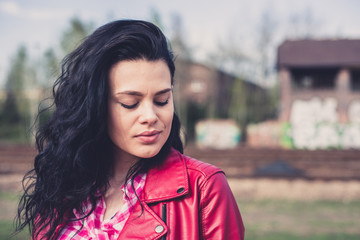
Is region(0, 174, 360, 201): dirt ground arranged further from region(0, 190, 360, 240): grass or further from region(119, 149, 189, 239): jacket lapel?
region(119, 149, 189, 239): jacket lapel

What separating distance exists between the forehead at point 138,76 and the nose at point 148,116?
0.25 ft

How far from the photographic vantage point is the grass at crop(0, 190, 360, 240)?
583 cm

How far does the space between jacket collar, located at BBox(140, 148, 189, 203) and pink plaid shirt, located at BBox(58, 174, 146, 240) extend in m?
0.08

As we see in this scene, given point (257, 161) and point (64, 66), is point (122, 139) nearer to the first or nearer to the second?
point (64, 66)

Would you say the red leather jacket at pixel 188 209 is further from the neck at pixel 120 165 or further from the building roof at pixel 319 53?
the building roof at pixel 319 53

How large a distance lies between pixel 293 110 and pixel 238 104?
7139mm

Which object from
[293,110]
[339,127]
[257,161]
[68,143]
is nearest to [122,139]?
[68,143]

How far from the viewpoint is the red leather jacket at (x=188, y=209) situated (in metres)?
1.32

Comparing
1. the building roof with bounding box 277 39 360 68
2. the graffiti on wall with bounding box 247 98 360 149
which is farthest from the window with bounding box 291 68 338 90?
the graffiti on wall with bounding box 247 98 360 149

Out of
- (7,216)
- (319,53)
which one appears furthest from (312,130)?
(7,216)

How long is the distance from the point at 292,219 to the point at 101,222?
20.0ft

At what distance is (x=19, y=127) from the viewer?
31.8m

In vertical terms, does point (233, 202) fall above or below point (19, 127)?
above

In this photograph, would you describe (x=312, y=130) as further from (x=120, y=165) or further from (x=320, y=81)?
(x=120, y=165)
